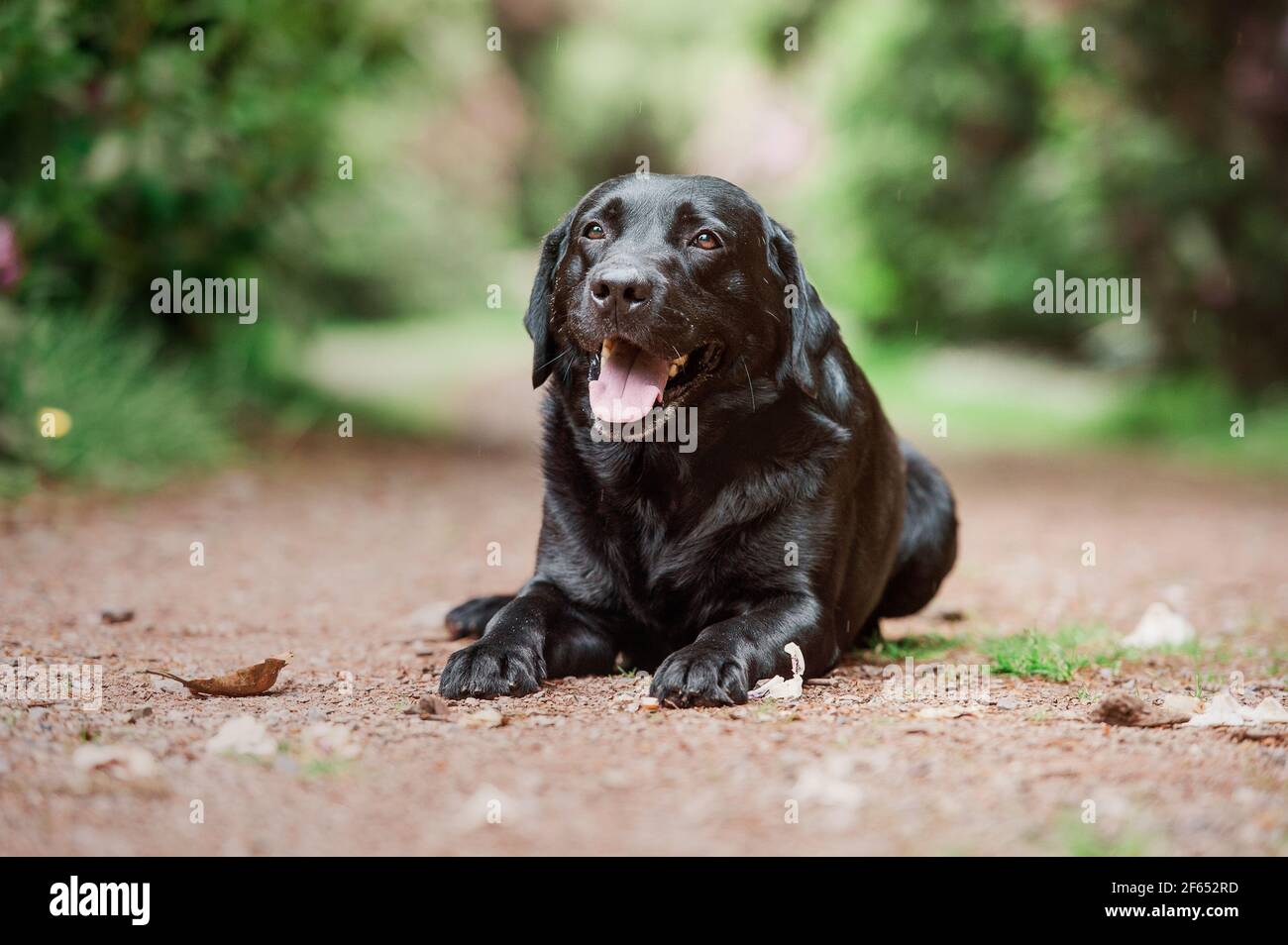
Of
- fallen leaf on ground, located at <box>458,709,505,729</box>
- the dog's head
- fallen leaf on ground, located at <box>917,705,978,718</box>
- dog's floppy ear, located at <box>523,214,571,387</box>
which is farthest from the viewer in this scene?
dog's floppy ear, located at <box>523,214,571,387</box>

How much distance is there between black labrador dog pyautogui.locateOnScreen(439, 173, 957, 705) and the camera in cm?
366

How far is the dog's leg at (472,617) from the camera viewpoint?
14.8 ft

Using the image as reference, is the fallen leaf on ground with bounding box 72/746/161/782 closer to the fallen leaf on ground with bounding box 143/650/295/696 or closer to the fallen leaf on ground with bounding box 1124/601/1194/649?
the fallen leaf on ground with bounding box 143/650/295/696

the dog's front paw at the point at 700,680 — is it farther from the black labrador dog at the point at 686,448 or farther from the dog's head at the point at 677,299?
the dog's head at the point at 677,299

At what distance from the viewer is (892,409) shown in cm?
1414

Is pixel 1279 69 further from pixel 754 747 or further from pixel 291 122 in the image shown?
pixel 754 747

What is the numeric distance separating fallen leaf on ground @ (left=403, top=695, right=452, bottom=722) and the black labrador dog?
0.32m

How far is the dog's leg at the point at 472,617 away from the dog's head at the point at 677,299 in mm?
887

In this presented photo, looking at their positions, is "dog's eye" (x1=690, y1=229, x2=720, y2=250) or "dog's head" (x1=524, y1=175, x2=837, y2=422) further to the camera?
"dog's eye" (x1=690, y1=229, x2=720, y2=250)

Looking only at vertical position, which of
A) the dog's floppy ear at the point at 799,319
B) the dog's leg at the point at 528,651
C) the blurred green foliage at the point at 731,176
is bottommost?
the dog's leg at the point at 528,651

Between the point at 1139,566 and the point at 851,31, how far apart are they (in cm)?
1335

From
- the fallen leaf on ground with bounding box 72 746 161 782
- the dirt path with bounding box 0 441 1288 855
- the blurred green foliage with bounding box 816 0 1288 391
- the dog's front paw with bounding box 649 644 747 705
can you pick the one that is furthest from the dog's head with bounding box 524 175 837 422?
the blurred green foliage with bounding box 816 0 1288 391

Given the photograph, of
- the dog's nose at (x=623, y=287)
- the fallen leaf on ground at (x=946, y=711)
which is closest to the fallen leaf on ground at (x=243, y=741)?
the dog's nose at (x=623, y=287)
